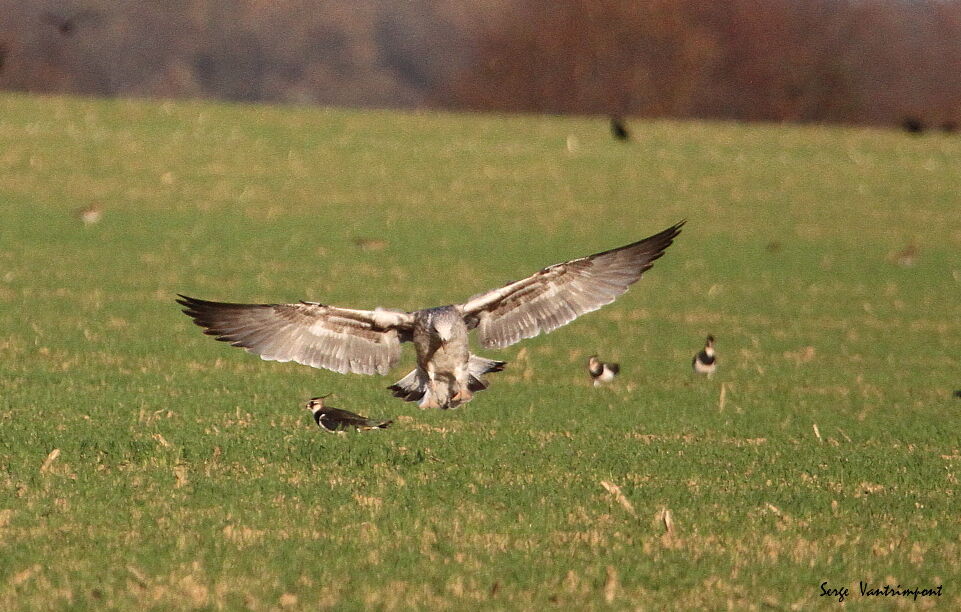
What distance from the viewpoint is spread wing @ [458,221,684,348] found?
10.3m

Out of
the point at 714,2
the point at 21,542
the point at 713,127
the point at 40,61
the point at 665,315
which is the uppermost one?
the point at 714,2

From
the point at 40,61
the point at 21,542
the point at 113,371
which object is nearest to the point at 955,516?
the point at 21,542

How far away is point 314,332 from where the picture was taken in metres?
10.1

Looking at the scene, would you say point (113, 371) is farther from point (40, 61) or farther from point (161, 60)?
point (161, 60)

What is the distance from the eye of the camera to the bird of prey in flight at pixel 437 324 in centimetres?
1000

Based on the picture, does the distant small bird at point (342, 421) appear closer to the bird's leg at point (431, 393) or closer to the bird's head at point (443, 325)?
the bird's leg at point (431, 393)

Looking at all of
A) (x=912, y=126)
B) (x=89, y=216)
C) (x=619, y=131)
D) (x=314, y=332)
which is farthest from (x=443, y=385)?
(x=912, y=126)

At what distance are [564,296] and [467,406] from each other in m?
2.10

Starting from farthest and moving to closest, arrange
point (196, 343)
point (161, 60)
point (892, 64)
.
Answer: point (161, 60), point (892, 64), point (196, 343)

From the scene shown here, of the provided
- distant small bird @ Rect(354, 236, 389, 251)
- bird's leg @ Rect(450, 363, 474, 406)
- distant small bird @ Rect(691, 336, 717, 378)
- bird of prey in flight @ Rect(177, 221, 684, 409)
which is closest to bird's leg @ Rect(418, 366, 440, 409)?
bird of prey in flight @ Rect(177, 221, 684, 409)

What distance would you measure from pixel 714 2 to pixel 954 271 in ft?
169

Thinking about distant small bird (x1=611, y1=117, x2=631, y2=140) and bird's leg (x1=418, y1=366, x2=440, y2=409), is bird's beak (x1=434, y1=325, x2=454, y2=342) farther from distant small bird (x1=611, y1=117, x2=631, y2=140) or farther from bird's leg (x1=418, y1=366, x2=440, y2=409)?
distant small bird (x1=611, y1=117, x2=631, y2=140)

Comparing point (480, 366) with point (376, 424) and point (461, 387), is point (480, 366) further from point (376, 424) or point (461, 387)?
point (376, 424)

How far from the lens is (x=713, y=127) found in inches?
1533
